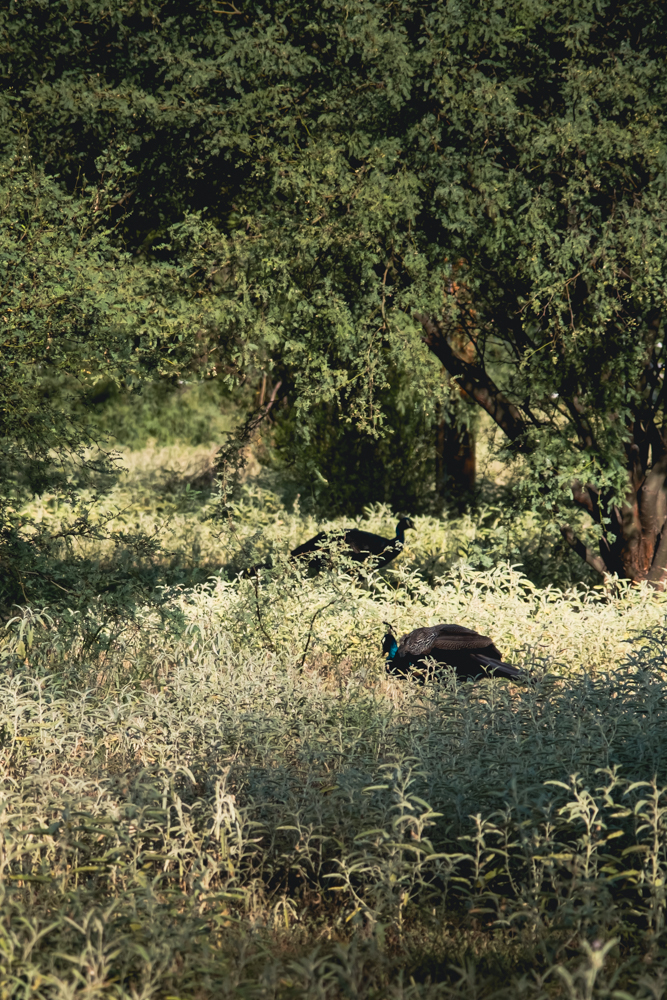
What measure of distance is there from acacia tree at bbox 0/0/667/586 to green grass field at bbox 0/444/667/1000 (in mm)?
2952

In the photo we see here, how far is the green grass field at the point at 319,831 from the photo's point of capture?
9.81 ft

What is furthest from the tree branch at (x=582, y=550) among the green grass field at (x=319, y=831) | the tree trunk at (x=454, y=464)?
the tree trunk at (x=454, y=464)

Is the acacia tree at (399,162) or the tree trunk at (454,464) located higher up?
the acacia tree at (399,162)

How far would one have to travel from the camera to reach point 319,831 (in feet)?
12.4

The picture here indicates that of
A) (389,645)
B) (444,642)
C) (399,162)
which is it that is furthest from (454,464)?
(444,642)

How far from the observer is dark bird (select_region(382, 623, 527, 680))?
600 cm

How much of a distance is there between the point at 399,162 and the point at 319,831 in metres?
5.79

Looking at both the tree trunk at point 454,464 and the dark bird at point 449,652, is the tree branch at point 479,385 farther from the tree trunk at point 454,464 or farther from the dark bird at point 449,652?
the tree trunk at point 454,464

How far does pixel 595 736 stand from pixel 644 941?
49.9 inches

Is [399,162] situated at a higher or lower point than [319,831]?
higher

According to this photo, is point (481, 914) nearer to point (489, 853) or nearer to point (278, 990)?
point (489, 853)

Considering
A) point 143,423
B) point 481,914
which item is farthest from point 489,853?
point 143,423

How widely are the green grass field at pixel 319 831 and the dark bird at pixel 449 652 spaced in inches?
6.1

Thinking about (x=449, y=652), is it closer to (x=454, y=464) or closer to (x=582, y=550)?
(x=582, y=550)
